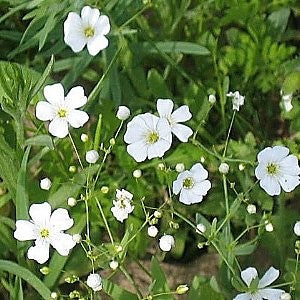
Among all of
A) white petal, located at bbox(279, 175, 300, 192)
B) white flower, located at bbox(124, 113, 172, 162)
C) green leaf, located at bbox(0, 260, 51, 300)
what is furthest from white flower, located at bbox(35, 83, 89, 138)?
white petal, located at bbox(279, 175, 300, 192)

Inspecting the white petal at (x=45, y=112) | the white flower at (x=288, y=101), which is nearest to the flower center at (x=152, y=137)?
the white petal at (x=45, y=112)

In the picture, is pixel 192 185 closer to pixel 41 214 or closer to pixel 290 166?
pixel 290 166

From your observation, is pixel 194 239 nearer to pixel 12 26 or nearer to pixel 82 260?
pixel 82 260

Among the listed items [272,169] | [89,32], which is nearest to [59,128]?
[89,32]

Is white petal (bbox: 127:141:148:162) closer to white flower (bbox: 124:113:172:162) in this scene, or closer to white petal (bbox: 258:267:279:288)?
white flower (bbox: 124:113:172:162)

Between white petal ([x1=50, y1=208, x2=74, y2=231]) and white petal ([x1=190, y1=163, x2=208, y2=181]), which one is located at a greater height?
white petal ([x1=50, y1=208, x2=74, y2=231])

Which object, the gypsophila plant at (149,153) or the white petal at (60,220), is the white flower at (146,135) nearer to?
the gypsophila plant at (149,153)

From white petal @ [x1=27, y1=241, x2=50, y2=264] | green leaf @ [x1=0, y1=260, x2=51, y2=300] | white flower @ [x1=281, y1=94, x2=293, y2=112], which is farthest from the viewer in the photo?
white flower @ [x1=281, y1=94, x2=293, y2=112]
